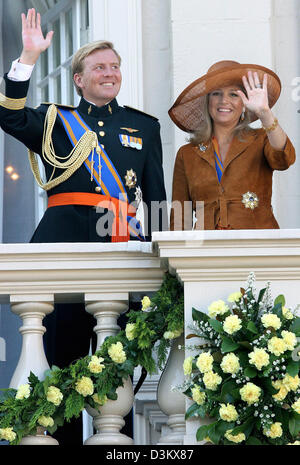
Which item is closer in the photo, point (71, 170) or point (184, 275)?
point (184, 275)

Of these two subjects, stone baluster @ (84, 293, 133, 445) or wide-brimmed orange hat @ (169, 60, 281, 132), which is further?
wide-brimmed orange hat @ (169, 60, 281, 132)

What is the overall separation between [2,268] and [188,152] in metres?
1.28

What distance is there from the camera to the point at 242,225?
5.48m

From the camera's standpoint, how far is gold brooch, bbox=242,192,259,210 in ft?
18.1

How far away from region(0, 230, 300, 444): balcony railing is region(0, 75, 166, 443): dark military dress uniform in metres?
0.39

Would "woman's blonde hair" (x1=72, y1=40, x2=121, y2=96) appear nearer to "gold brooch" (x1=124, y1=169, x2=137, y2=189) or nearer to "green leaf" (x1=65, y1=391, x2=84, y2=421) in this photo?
"gold brooch" (x1=124, y1=169, x2=137, y2=189)

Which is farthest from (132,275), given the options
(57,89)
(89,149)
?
(57,89)

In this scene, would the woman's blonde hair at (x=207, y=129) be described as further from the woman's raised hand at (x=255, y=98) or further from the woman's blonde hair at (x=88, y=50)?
the woman's blonde hair at (x=88, y=50)

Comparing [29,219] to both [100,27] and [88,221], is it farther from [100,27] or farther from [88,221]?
[88,221]

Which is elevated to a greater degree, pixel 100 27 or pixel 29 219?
pixel 100 27

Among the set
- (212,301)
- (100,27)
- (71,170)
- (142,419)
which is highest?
(100,27)

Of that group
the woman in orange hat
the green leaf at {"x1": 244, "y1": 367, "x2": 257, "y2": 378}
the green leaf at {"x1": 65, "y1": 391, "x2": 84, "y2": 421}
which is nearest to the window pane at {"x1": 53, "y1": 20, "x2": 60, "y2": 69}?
the woman in orange hat

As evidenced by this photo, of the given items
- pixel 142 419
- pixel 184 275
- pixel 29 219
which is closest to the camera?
pixel 184 275
